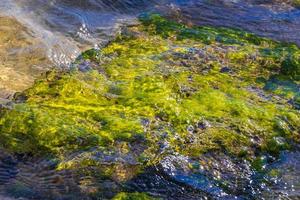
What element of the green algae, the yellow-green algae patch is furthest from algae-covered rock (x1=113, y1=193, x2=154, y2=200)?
the yellow-green algae patch

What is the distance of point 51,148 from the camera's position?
16.5 feet

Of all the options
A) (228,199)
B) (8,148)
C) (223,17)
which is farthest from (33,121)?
(223,17)

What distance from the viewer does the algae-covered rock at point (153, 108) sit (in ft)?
16.7

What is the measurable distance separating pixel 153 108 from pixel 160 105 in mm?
90

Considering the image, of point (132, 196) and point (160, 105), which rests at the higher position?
point (160, 105)

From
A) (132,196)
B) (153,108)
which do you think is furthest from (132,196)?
(153,108)

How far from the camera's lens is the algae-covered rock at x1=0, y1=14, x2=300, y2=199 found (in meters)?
5.08

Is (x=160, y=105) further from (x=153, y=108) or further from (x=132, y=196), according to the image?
(x=132, y=196)

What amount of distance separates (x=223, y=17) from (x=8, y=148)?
454cm

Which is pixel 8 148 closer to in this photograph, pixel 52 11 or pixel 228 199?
pixel 228 199

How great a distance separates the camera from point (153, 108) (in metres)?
5.61

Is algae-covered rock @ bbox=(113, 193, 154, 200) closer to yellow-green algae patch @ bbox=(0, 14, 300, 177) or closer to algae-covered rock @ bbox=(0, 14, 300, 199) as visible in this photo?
algae-covered rock @ bbox=(0, 14, 300, 199)

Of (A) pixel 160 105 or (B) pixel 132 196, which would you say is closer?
(B) pixel 132 196

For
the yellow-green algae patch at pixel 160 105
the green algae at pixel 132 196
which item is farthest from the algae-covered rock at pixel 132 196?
the yellow-green algae patch at pixel 160 105
